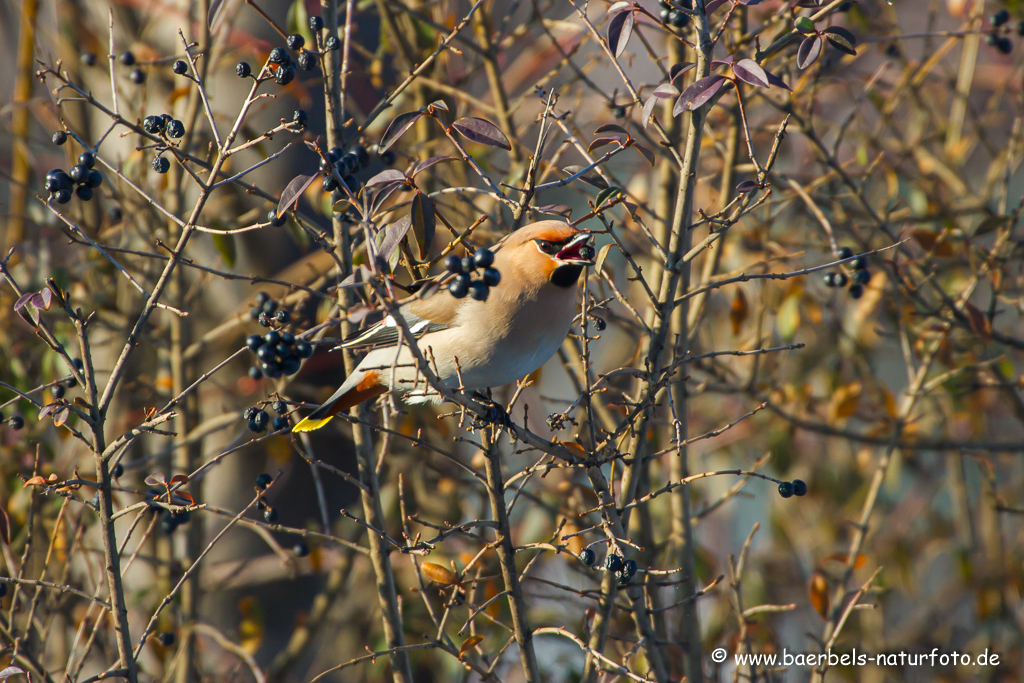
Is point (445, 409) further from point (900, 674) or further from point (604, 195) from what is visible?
point (900, 674)

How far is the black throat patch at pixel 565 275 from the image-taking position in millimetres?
2484

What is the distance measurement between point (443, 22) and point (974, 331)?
2319 millimetres

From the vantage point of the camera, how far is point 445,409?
4027 mm

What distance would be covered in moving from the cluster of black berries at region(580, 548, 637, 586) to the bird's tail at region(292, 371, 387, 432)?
0.83m

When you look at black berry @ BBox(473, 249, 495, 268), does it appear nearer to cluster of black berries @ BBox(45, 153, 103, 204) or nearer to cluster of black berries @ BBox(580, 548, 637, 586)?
cluster of black berries @ BBox(580, 548, 637, 586)

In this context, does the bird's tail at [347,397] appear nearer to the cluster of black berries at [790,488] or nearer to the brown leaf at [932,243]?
the cluster of black berries at [790,488]

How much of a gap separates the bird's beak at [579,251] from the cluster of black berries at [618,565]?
27.5 inches

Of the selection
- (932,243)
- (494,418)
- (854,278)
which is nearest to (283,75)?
(494,418)

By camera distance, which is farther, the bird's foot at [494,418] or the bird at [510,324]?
the bird at [510,324]

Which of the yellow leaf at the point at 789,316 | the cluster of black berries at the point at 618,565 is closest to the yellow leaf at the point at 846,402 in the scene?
the yellow leaf at the point at 789,316

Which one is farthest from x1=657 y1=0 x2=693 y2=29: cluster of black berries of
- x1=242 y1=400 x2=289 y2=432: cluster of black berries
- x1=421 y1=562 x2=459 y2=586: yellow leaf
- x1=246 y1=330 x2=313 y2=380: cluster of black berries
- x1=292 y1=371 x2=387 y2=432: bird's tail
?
x1=421 y1=562 x2=459 y2=586: yellow leaf

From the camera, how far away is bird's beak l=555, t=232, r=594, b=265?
7.15ft

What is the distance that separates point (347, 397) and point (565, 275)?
73 centimetres

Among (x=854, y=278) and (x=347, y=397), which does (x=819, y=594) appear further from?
(x=347, y=397)
